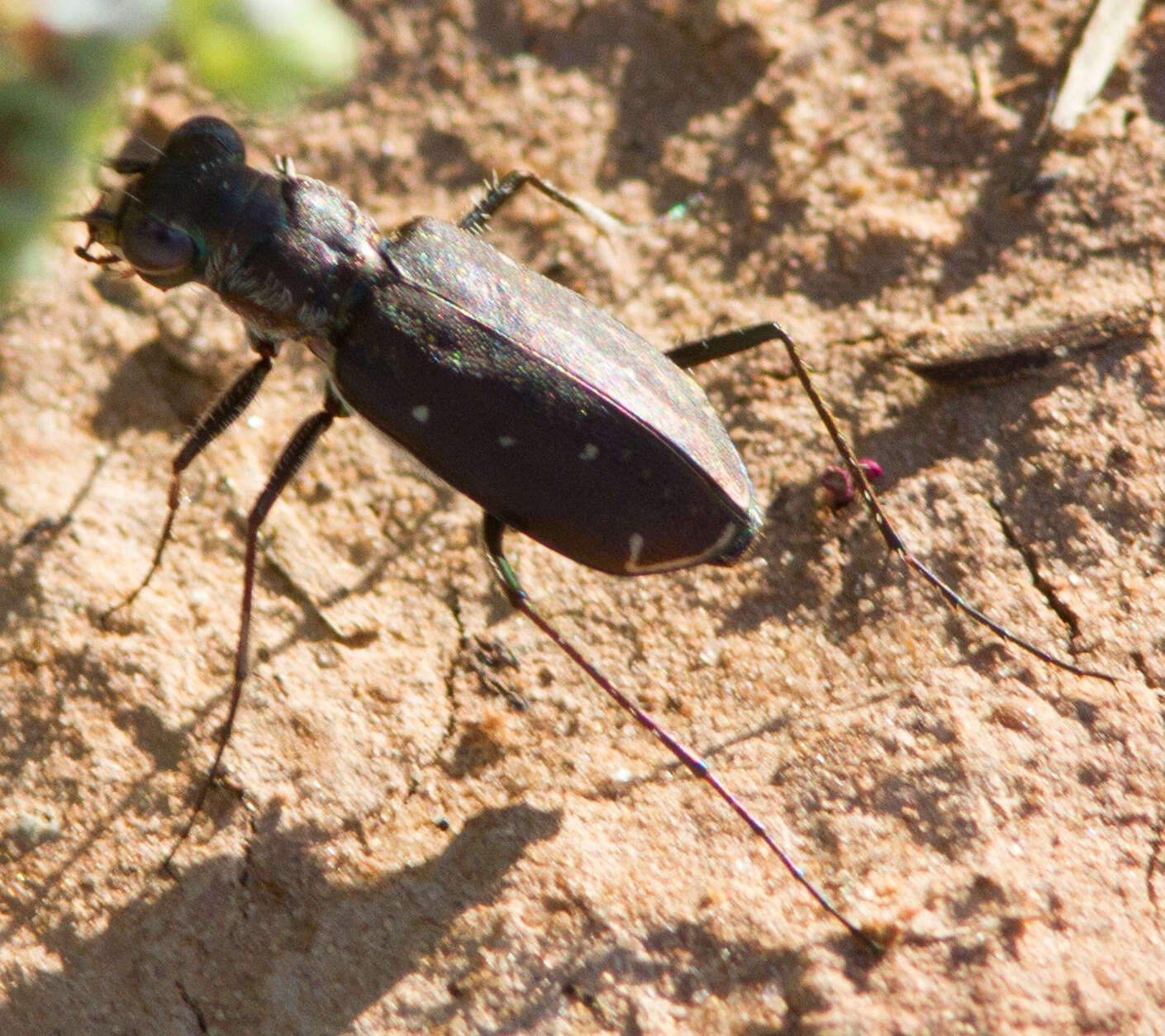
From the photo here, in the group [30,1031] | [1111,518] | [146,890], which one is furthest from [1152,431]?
[30,1031]

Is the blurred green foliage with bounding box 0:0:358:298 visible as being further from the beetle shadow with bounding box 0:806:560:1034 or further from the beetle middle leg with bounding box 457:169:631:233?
the beetle shadow with bounding box 0:806:560:1034

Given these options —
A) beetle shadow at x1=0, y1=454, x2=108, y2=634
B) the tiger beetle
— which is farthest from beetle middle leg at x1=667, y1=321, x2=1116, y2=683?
beetle shadow at x1=0, y1=454, x2=108, y2=634

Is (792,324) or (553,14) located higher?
(553,14)

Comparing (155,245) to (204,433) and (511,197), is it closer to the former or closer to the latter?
(204,433)

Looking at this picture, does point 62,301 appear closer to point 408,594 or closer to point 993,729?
point 408,594

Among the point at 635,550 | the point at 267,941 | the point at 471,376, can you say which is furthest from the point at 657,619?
the point at 267,941

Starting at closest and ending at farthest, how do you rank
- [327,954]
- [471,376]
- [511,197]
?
[327,954] < [471,376] < [511,197]
